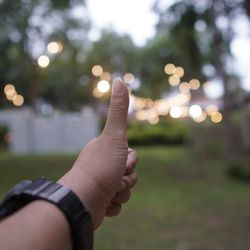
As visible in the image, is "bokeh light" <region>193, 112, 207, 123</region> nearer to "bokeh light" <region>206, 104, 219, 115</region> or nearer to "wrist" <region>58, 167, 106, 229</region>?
"bokeh light" <region>206, 104, 219, 115</region>

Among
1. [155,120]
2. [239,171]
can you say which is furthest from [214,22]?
[155,120]

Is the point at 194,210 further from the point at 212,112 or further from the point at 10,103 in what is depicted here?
the point at 10,103

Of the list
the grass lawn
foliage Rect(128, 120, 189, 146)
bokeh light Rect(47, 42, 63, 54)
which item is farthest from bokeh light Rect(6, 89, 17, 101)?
the grass lawn

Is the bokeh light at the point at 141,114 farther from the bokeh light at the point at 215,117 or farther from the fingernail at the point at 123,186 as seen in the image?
the fingernail at the point at 123,186

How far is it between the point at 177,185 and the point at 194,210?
9.09 feet

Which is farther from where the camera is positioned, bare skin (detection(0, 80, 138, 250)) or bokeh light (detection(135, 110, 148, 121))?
bokeh light (detection(135, 110, 148, 121))

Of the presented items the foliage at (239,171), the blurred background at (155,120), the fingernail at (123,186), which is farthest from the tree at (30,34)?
the fingernail at (123,186)

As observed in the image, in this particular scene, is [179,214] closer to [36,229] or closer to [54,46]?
[36,229]

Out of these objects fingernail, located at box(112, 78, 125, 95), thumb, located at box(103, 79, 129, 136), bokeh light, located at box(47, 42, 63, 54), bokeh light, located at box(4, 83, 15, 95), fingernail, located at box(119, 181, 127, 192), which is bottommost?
bokeh light, located at box(4, 83, 15, 95)

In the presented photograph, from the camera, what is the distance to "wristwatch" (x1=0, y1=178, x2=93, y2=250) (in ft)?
2.52

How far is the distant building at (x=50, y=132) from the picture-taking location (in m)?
19.3

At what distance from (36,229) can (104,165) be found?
0.19 meters

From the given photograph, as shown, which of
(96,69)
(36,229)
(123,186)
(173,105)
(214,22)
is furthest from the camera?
(96,69)

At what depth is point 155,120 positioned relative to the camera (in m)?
31.4
